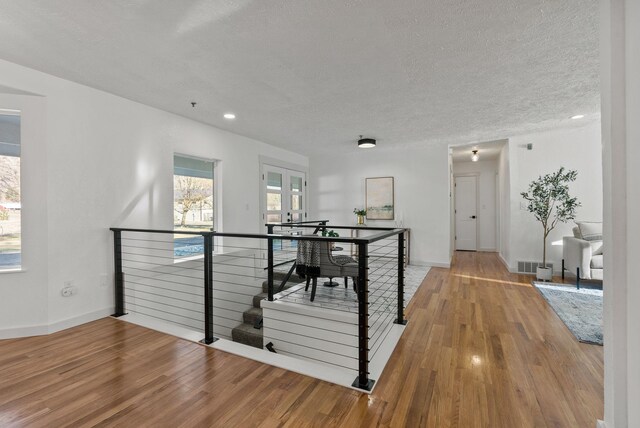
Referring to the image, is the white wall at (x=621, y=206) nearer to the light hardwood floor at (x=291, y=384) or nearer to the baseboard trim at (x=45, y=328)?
the light hardwood floor at (x=291, y=384)

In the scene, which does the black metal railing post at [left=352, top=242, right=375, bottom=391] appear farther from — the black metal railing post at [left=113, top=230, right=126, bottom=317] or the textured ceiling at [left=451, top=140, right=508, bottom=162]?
the textured ceiling at [left=451, top=140, right=508, bottom=162]

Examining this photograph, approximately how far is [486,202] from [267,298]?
6864 millimetres

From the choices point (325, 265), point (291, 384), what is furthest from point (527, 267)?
point (291, 384)

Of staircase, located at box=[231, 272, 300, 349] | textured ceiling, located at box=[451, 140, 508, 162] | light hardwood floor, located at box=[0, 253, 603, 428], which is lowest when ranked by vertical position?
staircase, located at box=[231, 272, 300, 349]

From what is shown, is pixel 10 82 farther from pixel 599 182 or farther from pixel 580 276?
pixel 599 182

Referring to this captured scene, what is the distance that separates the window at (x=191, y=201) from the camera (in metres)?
4.10

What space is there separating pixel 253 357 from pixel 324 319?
34.0 inches

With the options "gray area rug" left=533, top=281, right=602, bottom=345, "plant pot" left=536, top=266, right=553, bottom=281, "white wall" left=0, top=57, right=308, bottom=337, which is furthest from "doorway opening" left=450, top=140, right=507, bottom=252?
"white wall" left=0, top=57, right=308, bottom=337

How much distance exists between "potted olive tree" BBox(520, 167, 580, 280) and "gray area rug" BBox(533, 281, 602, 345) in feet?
2.11

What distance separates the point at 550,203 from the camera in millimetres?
4922

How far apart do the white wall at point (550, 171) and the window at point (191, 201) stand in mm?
5229

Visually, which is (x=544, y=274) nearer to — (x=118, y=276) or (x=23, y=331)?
(x=118, y=276)

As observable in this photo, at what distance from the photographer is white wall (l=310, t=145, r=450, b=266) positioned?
19.6ft

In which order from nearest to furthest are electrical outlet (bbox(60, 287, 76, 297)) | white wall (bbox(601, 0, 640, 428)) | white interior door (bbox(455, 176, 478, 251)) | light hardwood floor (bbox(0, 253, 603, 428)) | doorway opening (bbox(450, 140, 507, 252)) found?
white wall (bbox(601, 0, 640, 428))
light hardwood floor (bbox(0, 253, 603, 428))
electrical outlet (bbox(60, 287, 76, 297))
doorway opening (bbox(450, 140, 507, 252))
white interior door (bbox(455, 176, 478, 251))
